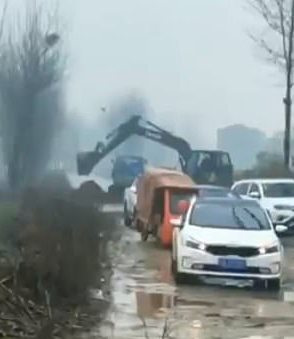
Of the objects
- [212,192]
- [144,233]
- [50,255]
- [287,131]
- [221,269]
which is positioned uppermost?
[287,131]

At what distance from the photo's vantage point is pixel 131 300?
1611 centimetres

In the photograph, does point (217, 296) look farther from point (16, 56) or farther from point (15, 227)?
point (16, 56)

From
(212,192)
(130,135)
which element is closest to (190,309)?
(212,192)

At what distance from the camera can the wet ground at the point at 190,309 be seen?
13172mm

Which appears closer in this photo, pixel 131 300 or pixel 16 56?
pixel 131 300

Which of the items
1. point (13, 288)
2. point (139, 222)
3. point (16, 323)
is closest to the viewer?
point (16, 323)

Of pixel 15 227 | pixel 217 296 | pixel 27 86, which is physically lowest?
pixel 217 296

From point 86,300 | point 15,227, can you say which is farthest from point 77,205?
point 86,300

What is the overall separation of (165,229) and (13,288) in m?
14.0

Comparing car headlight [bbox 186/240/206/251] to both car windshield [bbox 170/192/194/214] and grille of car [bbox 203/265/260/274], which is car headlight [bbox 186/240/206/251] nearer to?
grille of car [bbox 203/265/260/274]

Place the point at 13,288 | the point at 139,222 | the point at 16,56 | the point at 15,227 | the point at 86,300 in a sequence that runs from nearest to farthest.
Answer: the point at 13,288 → the point at 86,300 → the point at 15,227 → the point at 139,222 → the point at 16,56

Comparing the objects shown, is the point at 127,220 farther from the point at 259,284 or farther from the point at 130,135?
the point at 130,135

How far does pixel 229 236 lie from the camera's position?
1823 cm

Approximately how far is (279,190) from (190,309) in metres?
17.4
